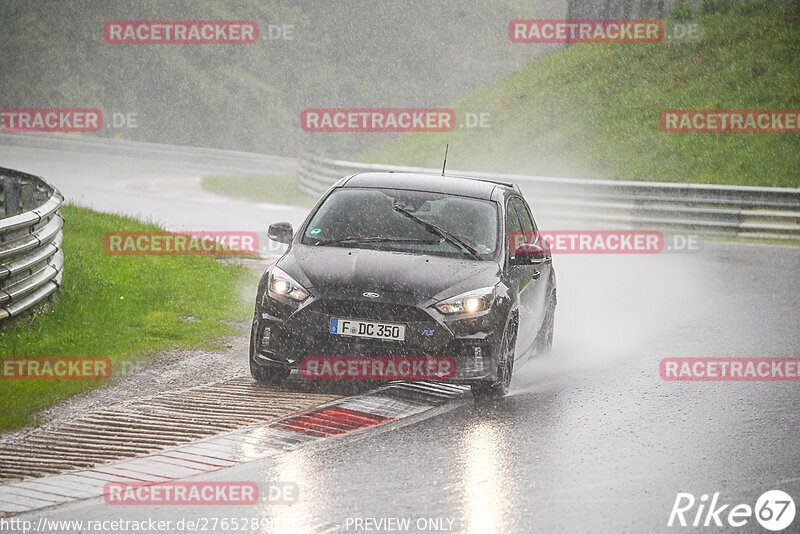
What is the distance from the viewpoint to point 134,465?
21.8ft

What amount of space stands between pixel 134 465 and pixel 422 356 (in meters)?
2.38

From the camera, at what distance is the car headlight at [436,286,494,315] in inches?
326

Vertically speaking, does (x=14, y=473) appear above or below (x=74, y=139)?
below

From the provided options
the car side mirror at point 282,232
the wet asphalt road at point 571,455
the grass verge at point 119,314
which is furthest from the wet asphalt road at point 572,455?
the grass verge at point 119,314

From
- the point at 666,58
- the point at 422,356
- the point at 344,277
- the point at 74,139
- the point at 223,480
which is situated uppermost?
the point at 666,58

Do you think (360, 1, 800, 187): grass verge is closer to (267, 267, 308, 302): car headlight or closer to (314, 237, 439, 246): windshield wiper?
(314, 237, 439, 246): windshield wiper

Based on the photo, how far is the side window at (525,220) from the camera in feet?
34.1

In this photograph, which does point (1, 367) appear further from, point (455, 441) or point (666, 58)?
point (666, 58)

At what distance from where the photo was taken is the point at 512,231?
9812 millimetres

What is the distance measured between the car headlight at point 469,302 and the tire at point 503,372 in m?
0.30

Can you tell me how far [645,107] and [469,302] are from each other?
26.9m

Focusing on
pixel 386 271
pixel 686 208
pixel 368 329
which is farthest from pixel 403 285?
pixel 686 208

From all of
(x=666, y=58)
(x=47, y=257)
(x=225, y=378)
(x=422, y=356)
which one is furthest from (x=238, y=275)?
(x=666, y=58)

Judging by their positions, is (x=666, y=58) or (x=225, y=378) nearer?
(x=225, y=378)
